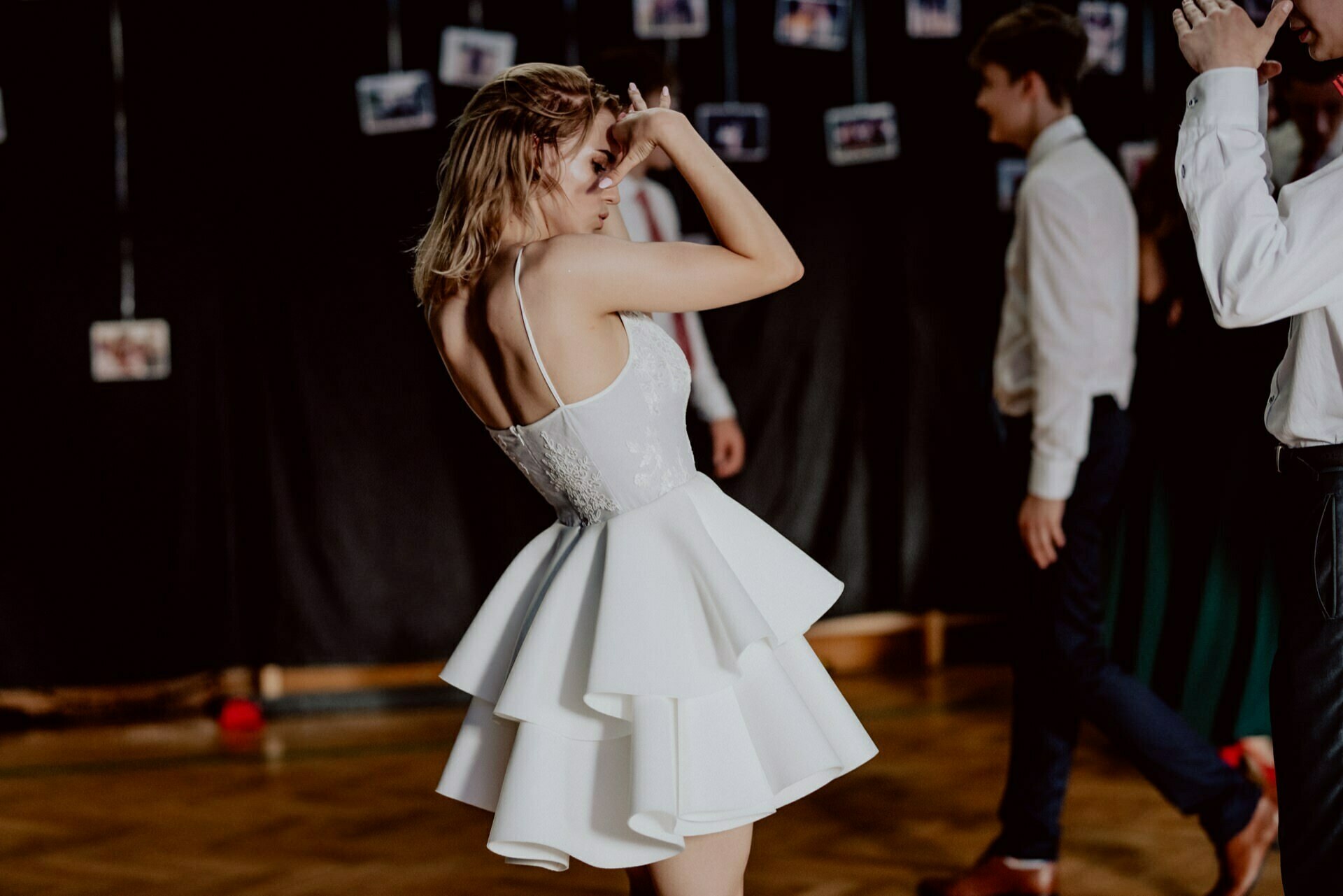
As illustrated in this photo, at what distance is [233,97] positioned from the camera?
431cm

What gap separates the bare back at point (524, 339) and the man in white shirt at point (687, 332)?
5.00 ft

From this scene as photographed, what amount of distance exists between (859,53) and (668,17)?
2.19 feet

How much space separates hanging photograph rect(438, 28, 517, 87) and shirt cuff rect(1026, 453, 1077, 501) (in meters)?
2.52

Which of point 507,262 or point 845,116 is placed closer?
point 507,262

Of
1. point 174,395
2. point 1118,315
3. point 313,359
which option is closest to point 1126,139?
point 1118,315

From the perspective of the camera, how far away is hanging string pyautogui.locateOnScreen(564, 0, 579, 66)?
448 centimetres

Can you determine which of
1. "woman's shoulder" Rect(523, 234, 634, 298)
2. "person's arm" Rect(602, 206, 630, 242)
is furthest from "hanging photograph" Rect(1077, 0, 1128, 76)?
"woman's shoulder" Rect(523, 234, 634, 298)

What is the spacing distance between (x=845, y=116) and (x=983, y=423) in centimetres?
114

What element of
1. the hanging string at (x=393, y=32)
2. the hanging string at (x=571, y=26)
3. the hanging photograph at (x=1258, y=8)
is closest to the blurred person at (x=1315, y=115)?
the hanging photograph at (x=1258, y=8)

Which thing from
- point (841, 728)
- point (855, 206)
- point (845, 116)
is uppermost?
point (845, 116)

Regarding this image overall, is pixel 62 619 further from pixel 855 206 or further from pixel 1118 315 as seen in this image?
pixel 1118 315

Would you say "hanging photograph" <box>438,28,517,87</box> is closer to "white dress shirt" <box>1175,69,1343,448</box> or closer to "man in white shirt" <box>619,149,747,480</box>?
"man in white shirt" <box>619,149,747,480</box>

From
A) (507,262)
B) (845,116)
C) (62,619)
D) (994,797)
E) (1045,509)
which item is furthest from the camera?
(845,116)

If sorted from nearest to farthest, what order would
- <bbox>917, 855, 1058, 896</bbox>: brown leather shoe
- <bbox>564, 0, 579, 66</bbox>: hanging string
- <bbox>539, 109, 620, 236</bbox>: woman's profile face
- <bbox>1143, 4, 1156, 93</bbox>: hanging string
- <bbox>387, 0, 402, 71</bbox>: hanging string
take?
1. <bbox>539, 109, 620, 236</bbox>: woman's profile face
2. <bbox>917, 855, 1058, 896</bbox>: brown leather shoe
3. <bbox>387, 0, 402, 71</bbox>: hanging string
4. <bbox>564, 0, 579, 66</bbox>: hanging string
5. <bbox>1143, 4, 1156, 93</bbox>: hanging string
